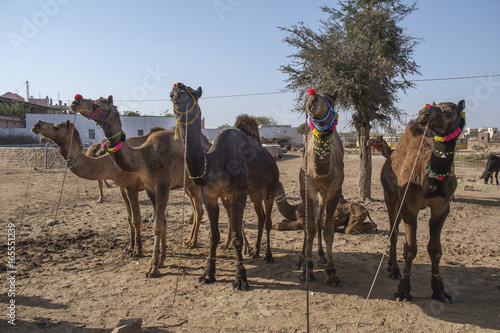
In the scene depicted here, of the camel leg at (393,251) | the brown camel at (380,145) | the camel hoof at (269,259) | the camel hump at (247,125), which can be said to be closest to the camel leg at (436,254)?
the camel leg at (393,251)

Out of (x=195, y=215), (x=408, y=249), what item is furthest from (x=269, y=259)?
(x=408, y=249)

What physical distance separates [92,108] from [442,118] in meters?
5.03

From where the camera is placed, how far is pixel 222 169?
526 centimetres

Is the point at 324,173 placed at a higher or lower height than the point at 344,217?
higher

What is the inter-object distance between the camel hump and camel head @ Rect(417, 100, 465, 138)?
4.04m

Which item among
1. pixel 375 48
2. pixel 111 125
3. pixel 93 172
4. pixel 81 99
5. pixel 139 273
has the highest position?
pixel 375 48

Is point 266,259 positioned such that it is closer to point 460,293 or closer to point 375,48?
point 460,293

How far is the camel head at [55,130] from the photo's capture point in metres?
6.39

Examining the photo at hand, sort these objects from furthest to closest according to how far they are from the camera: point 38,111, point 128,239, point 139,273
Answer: point 38,111, point 128,239, point 139,273

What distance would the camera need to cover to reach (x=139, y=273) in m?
5.96

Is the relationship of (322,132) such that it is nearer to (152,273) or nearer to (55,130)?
(152,273)

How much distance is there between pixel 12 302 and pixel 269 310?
3.57 meters

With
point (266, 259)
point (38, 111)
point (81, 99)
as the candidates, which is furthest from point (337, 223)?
point (38, 111)

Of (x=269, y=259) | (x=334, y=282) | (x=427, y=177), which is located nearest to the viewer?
(x=427, y=177)
